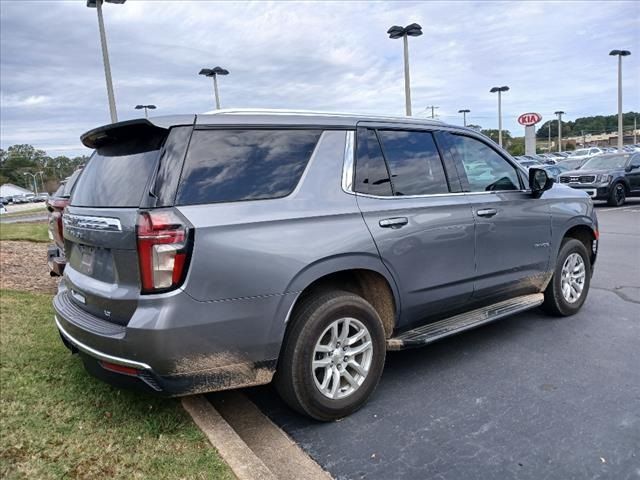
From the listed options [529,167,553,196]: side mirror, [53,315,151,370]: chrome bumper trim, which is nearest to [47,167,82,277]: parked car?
[53,315,151,370]: chrome bumper trim

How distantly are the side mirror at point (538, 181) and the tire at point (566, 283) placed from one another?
0.74 m

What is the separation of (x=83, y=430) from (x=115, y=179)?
4.95 ft

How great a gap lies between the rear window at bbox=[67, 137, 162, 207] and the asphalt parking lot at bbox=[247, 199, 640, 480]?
1.73 metres

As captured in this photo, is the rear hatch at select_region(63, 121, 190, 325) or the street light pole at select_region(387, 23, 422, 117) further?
the street light pole at select_region(387, 23, 422, 117)

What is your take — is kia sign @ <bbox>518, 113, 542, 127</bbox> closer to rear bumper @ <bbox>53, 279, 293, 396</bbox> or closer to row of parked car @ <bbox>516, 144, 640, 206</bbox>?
row of parked car @ <bbox>516, 144, 640, 206</bbox>

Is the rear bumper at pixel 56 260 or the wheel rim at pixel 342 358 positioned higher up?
the rear bumper at pixel 56 260

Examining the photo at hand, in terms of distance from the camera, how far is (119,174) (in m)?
3.08

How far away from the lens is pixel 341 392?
3.29 meters

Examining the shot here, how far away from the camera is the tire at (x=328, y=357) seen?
304 centimetres

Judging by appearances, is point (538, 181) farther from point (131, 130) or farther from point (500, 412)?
point (131, 130)

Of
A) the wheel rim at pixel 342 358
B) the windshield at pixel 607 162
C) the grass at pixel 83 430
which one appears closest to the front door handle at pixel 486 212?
the wheel rim at pixel 342 358

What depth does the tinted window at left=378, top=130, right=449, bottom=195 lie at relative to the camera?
371cm

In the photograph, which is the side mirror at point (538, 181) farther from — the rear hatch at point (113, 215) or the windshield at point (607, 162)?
the windshield at point (607, 162)

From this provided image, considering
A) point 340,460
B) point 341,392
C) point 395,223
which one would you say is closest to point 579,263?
point 395,223
